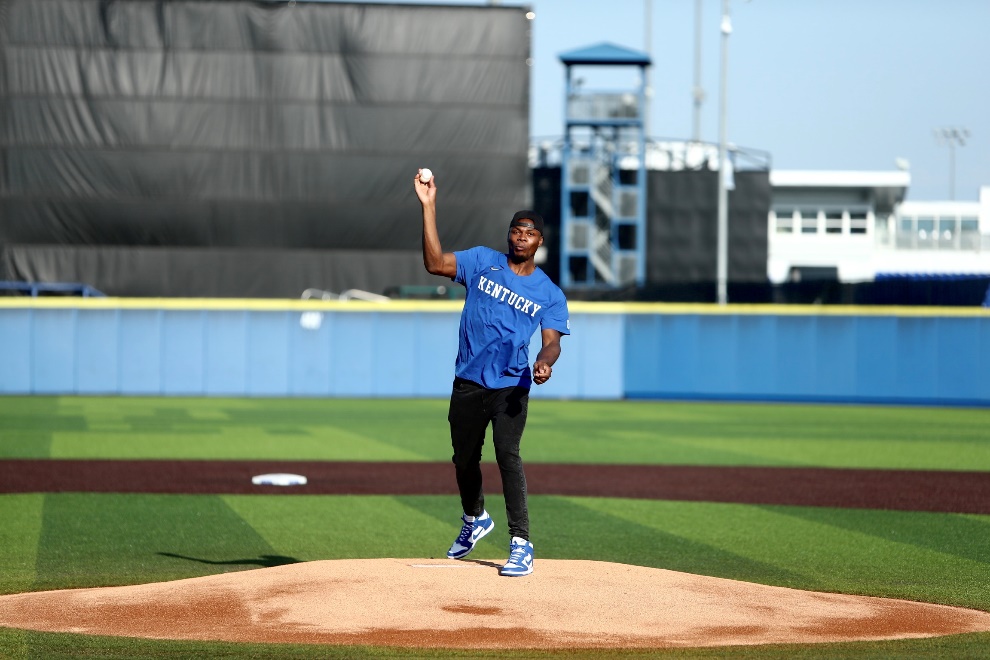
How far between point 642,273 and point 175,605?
3570cm

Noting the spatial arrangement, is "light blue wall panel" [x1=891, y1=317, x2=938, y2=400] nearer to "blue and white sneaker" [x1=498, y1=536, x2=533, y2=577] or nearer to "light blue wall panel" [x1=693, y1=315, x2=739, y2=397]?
"light blue wall panel" [x1=693, y1=315, x2=739, y2=397]

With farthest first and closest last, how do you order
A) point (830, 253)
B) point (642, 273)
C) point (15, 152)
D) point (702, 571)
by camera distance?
point (830, 253)
point (642, 273)
point (15, 152)
point (702, 571)

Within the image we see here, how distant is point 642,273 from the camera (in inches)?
1651

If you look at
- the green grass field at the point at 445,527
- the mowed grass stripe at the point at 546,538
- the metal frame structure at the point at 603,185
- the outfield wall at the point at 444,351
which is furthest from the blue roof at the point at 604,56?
the mowed grass stripe at the point at 546,538

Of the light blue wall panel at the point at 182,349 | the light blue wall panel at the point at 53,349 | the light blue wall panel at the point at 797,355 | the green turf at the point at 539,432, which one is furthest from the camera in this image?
the light blue wall panel at the point at 797,355

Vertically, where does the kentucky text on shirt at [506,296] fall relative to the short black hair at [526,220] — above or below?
below

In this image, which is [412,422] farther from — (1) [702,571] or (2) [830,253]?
(2) [830,253]

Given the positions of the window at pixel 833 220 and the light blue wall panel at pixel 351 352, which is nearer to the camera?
the light blue wall panel at pixel 351 352

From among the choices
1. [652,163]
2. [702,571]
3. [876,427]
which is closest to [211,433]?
[876,427]

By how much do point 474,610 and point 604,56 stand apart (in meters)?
36.2

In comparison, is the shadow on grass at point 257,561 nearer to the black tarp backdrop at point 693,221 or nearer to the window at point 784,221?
the black tarp backdrop at point 693,221

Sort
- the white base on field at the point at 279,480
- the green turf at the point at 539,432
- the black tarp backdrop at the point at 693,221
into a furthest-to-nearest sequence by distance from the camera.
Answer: the black tarp backdrop at the point at 693,221, the green turf at the point at 539,432, the white base on field at the point at 279,480

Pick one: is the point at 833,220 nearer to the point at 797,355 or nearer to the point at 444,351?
the point at 797,355

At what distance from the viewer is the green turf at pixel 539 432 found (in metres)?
17.3
